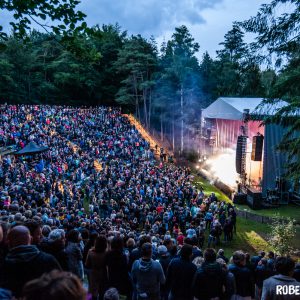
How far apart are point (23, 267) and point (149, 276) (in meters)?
1.99

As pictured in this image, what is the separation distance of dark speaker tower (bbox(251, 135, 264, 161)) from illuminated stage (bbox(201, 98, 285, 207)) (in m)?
0.07

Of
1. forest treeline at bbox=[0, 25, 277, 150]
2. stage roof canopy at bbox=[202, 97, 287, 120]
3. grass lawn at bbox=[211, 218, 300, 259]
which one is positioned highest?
forest treeline at bbox=[0, 25, 277, 150]

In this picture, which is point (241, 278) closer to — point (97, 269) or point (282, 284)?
point (282, 284)

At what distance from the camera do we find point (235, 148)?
95.6 ft

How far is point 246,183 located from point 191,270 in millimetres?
21821

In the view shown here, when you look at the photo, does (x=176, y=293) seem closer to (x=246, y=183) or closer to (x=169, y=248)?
(x=169, y=248)

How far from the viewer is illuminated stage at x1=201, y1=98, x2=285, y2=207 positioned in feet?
77.9

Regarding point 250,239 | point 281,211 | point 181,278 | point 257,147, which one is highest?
point 257,147

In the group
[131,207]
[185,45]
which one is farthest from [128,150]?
[185,45]

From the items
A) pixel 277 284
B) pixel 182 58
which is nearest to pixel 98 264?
pixel 277 284

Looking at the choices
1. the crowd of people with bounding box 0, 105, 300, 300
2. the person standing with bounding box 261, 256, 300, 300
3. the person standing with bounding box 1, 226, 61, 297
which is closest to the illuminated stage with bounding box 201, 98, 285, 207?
the crowd of people with bounding box 0, 105, 300, 300

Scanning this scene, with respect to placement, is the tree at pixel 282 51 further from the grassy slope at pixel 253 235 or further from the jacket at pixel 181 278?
the grassy slope at pixel 253 235

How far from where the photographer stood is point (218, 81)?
4734 cm

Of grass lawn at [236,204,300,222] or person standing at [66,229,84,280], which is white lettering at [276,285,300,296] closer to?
person standing at [66,229,84,280]
